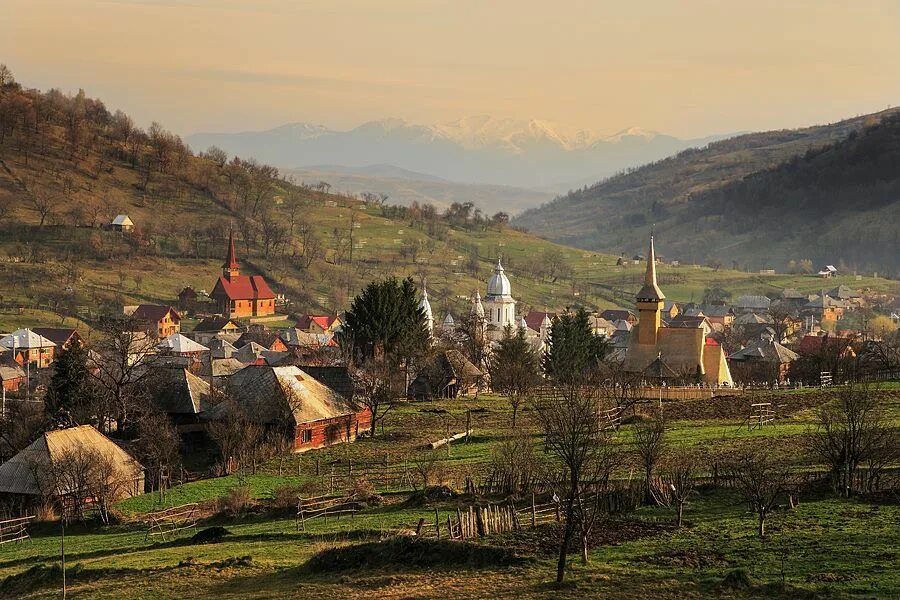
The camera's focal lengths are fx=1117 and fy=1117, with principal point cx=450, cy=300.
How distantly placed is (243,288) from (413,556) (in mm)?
125323

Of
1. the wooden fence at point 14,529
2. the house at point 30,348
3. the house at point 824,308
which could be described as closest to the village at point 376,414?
the wooden fence at point 14,529

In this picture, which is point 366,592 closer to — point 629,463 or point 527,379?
point 629,463

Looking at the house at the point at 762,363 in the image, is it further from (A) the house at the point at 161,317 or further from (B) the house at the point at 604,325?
(A) the house at the point at 161,317

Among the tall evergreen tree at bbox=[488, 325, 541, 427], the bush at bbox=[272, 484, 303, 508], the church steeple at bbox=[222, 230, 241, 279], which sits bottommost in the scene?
the bush at bbox=[272, 484, 303, 508]

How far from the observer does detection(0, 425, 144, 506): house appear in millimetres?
42219

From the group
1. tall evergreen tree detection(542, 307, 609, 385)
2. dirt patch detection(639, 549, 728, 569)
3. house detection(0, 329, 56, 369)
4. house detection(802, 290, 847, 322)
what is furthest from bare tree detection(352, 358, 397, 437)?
house detection(802, 290, 847, 322)

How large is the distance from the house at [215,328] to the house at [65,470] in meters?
81.6

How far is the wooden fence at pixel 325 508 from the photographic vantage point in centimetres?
3588

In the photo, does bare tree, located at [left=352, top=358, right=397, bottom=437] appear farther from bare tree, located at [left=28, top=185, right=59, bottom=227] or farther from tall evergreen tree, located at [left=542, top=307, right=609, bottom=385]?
bare tree, located at [left=28, top=185, right=59, bottom=227]

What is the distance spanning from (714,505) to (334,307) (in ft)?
414

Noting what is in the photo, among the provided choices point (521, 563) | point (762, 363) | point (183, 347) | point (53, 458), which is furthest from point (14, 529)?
point (183, 347)

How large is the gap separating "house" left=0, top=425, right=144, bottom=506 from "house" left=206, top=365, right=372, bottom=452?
24.3 feet

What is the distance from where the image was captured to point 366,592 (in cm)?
2616

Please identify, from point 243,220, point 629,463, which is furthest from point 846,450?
point 243,220
